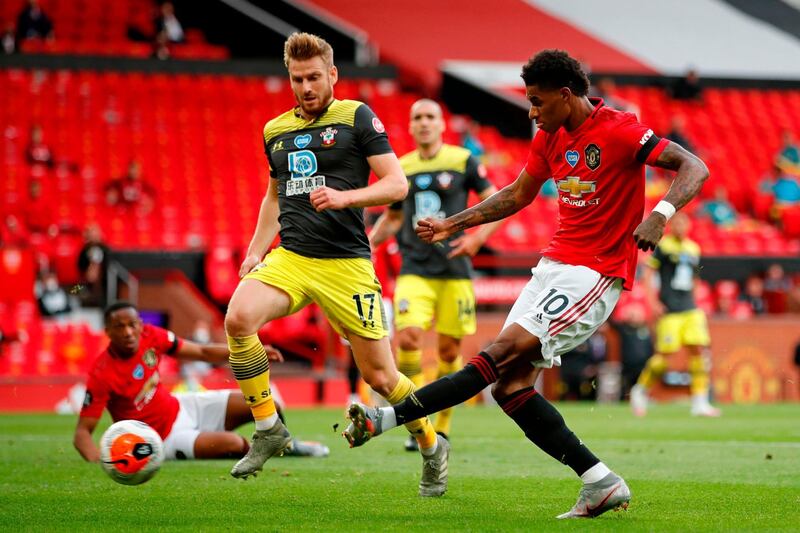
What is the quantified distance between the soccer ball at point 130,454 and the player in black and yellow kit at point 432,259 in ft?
11.0

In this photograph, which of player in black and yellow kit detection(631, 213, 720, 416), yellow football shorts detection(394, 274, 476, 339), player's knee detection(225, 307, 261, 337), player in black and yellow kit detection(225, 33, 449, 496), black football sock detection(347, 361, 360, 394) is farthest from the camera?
black football sock detection(347, 361, 360, 394)

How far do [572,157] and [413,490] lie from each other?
2.16m

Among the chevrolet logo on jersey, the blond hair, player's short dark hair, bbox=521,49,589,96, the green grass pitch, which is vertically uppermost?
the blond hair

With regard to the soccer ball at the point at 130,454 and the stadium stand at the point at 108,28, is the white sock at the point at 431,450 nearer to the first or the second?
the soccer ball at the point at 130,454

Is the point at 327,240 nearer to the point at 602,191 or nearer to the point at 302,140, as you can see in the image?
the point at 302,140

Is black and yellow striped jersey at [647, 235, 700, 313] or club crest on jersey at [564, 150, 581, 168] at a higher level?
club crest on jersey at [564, 150, 581, 168]

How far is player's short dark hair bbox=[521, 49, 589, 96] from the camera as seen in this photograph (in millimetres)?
5801

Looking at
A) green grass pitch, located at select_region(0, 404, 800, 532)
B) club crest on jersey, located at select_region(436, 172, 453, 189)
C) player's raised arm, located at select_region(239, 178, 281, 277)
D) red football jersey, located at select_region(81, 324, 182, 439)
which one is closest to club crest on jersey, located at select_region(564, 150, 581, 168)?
green grass pitch, located at select_region(0, 404, 800, 532)

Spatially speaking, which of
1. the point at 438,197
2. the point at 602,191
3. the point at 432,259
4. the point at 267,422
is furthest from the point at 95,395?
the point at 602,191

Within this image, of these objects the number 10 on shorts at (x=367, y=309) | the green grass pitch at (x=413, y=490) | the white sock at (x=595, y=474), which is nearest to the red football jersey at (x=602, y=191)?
the white sock at (x=595, y=474)

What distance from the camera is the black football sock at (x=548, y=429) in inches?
227

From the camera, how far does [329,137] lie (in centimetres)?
657

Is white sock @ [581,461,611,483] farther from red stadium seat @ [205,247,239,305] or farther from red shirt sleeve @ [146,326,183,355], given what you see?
red stadium seat @ [205,247,239,305]

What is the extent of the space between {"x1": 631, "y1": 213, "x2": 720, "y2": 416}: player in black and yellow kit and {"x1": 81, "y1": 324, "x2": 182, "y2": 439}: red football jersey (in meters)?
7.85
